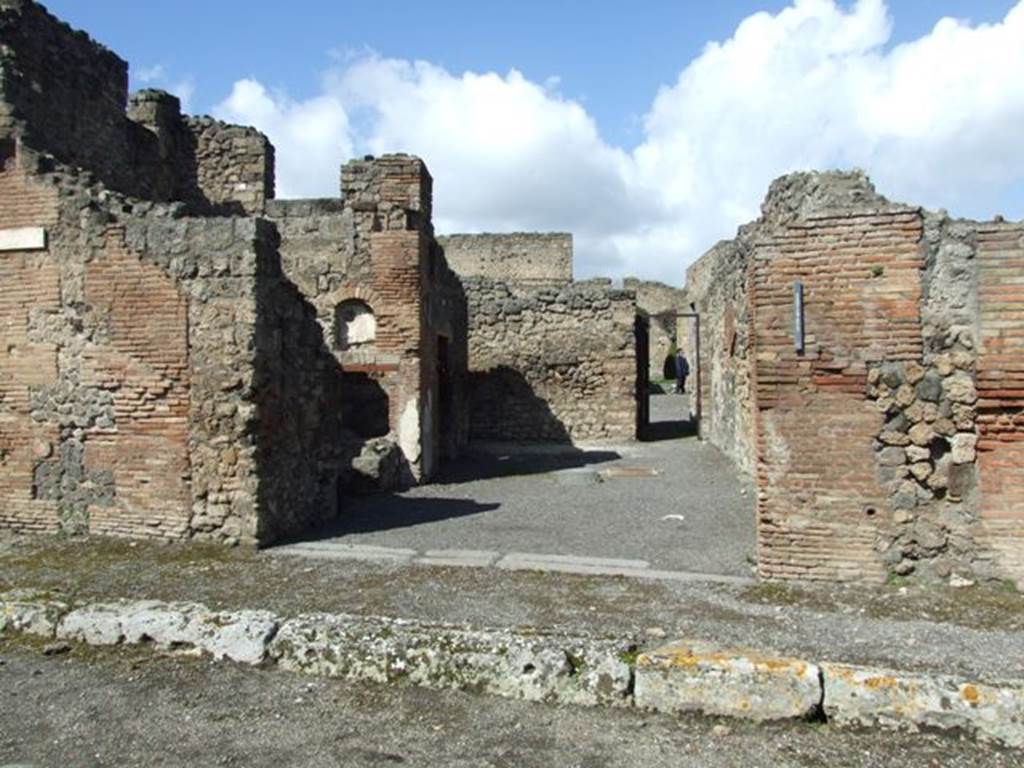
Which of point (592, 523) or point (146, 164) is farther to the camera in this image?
point (146, 164)

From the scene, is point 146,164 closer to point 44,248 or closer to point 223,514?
point 44,248

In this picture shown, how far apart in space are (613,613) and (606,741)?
155 cm

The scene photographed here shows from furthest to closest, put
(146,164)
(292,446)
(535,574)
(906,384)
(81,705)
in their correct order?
1. (146,164)
2. (292,446)
3. (535,574)
4. (906,384)
5. (81,705)

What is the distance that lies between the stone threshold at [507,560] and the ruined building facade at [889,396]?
63cm

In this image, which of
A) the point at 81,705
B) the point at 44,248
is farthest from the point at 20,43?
the point at 81,705

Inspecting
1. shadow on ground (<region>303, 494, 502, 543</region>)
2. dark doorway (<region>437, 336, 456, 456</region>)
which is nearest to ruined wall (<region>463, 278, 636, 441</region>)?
dark doorway (<region>437, 336, 456, 456</region>)

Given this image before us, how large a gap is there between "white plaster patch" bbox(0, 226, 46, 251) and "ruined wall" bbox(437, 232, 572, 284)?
23914 millimetres

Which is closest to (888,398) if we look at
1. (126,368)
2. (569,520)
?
(569,520)

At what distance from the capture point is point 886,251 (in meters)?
5.80

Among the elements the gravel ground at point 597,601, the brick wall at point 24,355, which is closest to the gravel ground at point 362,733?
the gravel ground at point 597,601

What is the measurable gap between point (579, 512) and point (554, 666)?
5160 mm

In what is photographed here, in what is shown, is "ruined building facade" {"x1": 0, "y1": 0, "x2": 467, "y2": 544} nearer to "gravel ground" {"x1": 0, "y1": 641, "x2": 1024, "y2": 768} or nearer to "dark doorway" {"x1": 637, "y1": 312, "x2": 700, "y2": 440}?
"gravel ground" {"x1": 0, "y1": 641, "x2": 1024, "y2": 768}

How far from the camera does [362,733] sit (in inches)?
148

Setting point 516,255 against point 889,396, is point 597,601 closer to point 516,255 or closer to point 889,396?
point 889,396
